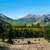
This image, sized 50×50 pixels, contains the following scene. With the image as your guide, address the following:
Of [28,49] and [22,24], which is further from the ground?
[22,24]

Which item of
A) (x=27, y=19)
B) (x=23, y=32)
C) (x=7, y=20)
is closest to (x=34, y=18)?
(x=27, y=19)

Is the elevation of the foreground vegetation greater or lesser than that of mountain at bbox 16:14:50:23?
lesser

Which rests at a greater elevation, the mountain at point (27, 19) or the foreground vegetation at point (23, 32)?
the mountain at point (27, 19)

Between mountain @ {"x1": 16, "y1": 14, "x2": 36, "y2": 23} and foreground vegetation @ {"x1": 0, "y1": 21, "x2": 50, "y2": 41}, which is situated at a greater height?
mountain @ {"x1": 16, "y1": 14, "x2": 36, "y2": 23}

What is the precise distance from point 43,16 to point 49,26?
168 millimetres

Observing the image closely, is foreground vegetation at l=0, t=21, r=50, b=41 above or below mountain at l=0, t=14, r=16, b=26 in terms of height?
below

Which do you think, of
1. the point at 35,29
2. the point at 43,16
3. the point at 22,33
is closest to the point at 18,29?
the point at 22,33

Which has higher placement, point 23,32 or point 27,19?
point 27,19

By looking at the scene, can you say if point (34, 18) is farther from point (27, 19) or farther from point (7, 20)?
point (7, 20)

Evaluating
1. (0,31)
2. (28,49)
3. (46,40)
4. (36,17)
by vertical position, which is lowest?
(28,49)

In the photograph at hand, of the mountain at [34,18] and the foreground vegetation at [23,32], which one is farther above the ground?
the mountain at [34,18]

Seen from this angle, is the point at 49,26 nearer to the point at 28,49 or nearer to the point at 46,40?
the point at 46,40

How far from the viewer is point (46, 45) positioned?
1884mm

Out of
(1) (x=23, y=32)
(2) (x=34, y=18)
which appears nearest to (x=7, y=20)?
(1) (x=23, y=32)
